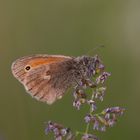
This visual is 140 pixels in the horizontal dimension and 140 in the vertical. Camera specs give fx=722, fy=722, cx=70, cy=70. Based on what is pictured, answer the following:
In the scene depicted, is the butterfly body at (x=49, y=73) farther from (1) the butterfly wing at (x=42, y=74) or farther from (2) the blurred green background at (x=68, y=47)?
(2) the blurred green background at (x=68, y=47)

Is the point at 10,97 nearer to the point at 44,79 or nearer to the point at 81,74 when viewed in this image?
the point at 44,79

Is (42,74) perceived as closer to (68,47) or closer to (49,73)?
(49,73)

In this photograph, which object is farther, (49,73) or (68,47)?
(68,47)

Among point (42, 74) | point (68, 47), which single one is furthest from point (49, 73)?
point (68, 47)

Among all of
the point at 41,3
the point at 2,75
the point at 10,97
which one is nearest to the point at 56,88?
the point at 10,97

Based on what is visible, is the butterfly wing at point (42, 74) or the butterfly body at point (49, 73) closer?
the butterfly body at point (49, 73)

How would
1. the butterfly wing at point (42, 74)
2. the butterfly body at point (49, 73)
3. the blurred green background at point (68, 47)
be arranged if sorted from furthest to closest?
the blurred green background at point (68, 47) < the butterfly wing at point (42, 74) < the butterfly body at point (49, 73)

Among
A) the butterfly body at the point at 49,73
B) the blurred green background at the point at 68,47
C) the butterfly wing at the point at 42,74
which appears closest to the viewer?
the butterfly body at the point at 49,73

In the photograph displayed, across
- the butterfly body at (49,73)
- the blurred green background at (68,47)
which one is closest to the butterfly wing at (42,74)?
the butterfly body at (49,73)
